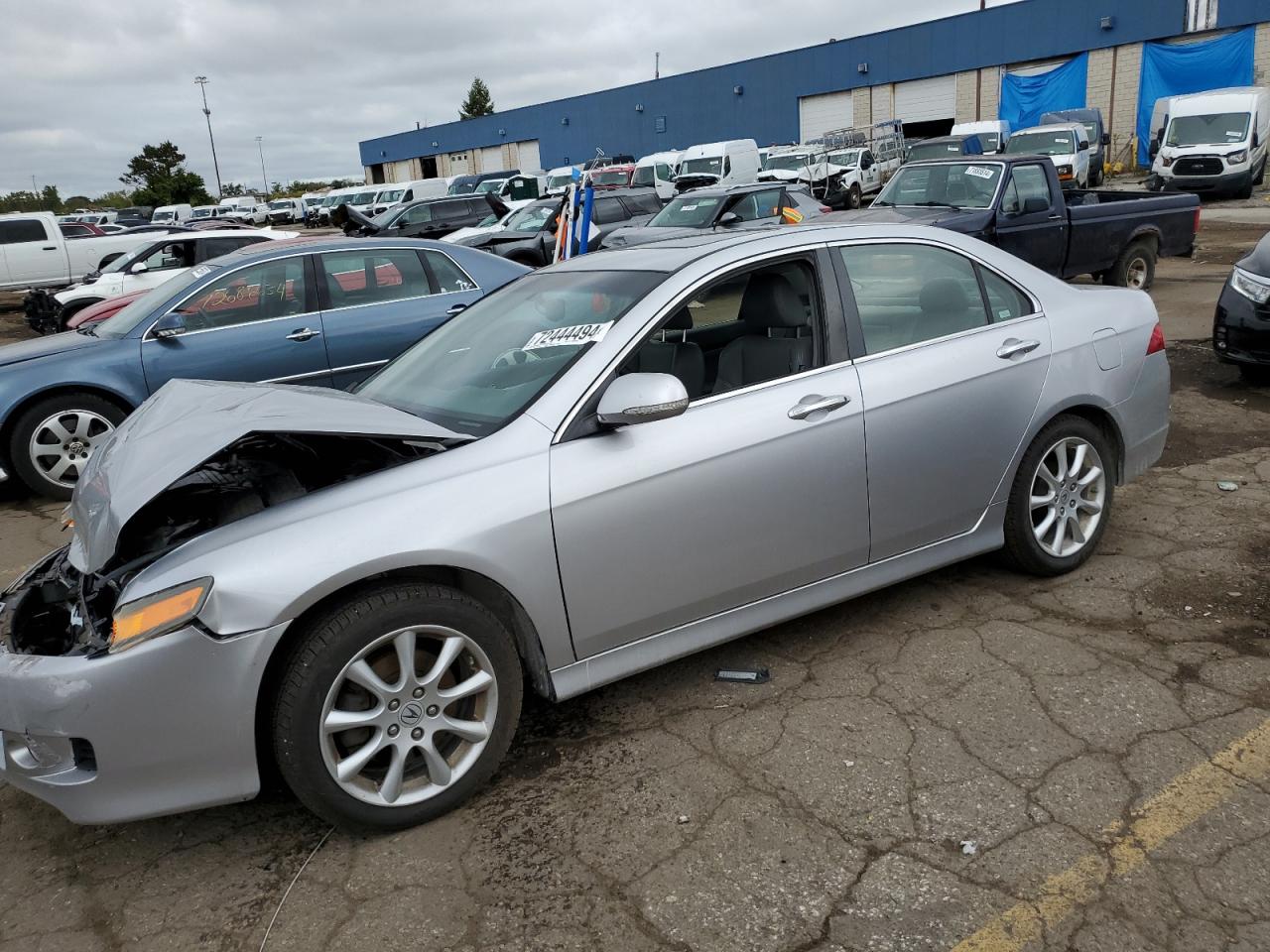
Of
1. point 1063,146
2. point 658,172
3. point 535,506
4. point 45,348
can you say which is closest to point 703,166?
point 658,172

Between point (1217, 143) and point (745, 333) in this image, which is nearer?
point (745, 333)

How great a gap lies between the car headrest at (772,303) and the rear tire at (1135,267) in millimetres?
8805

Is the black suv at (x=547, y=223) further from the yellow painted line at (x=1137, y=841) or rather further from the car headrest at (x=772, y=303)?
the yellow painted line at (x=1137, y=841)

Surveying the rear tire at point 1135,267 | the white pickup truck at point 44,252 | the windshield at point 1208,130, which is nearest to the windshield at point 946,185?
the rear tire at point 1135,267

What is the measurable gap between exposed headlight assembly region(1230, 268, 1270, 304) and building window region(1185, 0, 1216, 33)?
31645 millimetres

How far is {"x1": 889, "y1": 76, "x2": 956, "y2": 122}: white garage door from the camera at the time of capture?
39.5m

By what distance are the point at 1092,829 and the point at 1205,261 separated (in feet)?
48.7

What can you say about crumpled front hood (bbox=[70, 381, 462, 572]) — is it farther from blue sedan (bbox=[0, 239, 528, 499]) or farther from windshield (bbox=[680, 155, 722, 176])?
windshield (bbox=[680, 155, 722, 176])

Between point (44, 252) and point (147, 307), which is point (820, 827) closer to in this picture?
point (147, 307)

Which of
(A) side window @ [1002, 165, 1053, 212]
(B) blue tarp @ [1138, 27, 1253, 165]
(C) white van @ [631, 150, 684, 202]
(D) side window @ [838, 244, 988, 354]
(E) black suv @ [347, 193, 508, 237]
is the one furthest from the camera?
(B) blue tarp @ [1138, 27, 1253, 165]

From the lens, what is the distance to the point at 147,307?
699cm

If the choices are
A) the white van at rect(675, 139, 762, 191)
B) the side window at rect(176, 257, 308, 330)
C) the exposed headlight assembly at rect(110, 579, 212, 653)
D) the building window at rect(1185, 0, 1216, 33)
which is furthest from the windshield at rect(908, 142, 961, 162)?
the exposed headlight assembly at rect(110, 579, 212, 653)

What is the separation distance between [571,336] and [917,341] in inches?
54.4

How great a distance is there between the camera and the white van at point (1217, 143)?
2470 cm
